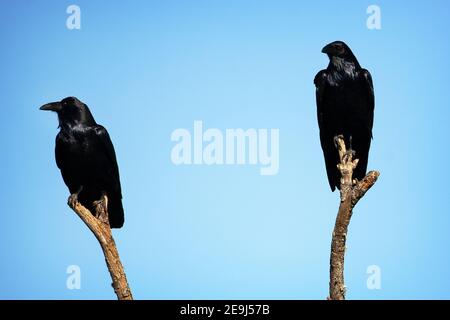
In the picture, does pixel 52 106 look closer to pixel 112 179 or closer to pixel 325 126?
pixel 112 179

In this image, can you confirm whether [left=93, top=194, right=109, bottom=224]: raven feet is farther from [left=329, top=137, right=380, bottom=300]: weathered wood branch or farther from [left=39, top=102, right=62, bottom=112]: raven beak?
[left=329, top=137, right=380, bottom=300]: weathered wood branch

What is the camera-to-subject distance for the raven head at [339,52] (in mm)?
12859

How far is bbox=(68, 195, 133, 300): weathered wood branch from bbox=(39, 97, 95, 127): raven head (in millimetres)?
1661

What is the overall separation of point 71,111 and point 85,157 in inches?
29.1

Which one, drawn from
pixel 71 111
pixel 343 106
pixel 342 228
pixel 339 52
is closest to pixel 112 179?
pixel 71 111

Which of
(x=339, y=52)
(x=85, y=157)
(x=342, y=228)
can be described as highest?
(x=339, y=52)

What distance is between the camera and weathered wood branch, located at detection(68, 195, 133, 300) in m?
9.91

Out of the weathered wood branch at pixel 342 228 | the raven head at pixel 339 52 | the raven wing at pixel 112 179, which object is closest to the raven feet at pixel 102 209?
the raven wing at pixel 112 179

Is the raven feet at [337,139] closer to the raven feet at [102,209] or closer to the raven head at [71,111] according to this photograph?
the raven feet at [102,209]

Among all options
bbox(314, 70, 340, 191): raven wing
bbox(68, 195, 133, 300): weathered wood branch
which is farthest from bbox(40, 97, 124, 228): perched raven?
bbox(314, 70, 340, 191): raven wing

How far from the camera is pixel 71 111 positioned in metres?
12.2
